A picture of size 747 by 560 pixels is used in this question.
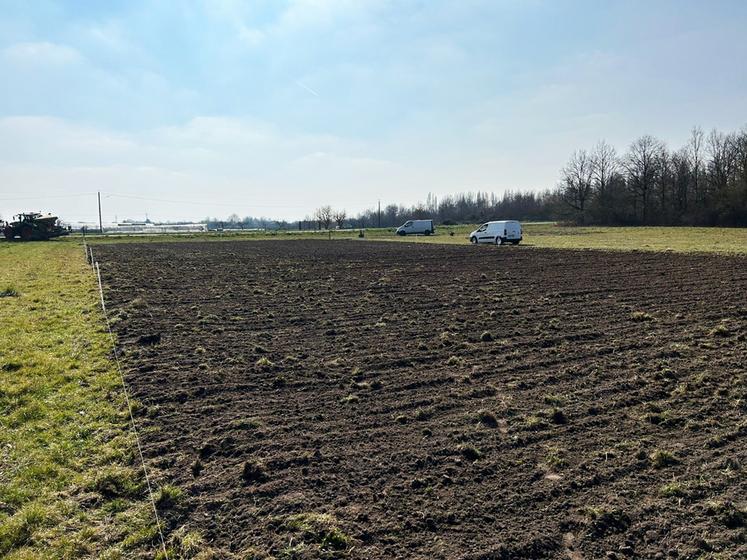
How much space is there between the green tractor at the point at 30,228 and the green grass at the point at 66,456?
46.5 m

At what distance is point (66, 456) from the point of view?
4492mm

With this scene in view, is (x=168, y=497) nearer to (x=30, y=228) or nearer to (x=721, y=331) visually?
(x=721, y=331)

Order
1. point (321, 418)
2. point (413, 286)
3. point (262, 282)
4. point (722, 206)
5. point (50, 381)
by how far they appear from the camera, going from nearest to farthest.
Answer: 1. point (321, 418)
2. point (50, 381)
3. point (413, 286)
4. point (262, 282)
5. point (722, 206)

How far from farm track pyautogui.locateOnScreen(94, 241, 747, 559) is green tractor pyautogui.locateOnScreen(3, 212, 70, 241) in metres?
44.9

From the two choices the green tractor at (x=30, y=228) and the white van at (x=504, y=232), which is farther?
the green tractor at (x=30, y=228)

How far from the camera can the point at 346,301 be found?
41.3 feet

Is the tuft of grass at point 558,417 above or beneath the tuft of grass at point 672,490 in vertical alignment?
above

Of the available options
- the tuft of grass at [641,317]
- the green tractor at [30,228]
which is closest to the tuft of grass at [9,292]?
the tuft of grass at [641,317]

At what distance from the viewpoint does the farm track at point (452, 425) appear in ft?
11.2

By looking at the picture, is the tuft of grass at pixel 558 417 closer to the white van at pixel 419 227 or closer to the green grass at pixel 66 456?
the green grass at pixel 66 456

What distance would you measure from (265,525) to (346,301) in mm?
9163

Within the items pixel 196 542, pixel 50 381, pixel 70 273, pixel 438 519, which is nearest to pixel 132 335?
pixel 50 381

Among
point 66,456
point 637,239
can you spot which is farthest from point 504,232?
point 66,456

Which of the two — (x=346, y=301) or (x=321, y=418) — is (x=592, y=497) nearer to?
(x=321, y=418)
